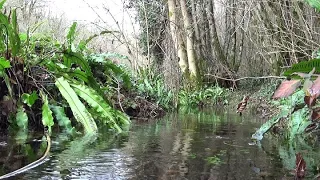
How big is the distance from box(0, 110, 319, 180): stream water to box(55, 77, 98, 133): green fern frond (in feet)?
0.92

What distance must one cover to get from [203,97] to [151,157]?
918 centimetres

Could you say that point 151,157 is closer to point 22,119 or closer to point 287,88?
point 287,88

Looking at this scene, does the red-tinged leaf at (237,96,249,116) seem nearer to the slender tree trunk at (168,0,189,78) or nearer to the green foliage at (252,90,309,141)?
the green foliage at (252,90,309,141)

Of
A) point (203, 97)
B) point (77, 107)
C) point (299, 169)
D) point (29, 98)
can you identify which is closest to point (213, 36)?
point (203, 97)

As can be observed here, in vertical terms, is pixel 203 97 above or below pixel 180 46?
below

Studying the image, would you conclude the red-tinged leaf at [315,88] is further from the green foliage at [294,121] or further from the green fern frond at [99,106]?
the green fern frond at [99,106]

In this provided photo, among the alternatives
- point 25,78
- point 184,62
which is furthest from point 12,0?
point 25,78

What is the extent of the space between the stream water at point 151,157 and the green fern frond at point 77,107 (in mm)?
280

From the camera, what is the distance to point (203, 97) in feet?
37.4

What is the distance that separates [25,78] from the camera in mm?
3875

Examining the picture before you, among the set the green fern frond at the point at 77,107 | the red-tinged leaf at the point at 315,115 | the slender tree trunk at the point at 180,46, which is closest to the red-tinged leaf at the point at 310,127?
the red-tinged leaf at the point at 315,115

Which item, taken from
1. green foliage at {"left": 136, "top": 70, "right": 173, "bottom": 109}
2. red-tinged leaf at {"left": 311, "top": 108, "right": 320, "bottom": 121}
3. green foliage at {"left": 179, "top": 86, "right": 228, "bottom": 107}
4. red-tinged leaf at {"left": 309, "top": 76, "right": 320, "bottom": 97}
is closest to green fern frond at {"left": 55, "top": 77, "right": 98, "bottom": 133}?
red-tinged leaf at {"left": 311, "top": 108, "right": 320, "bottom": 121}

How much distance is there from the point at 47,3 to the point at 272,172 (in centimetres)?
1602

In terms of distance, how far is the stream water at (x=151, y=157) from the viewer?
1878mm
